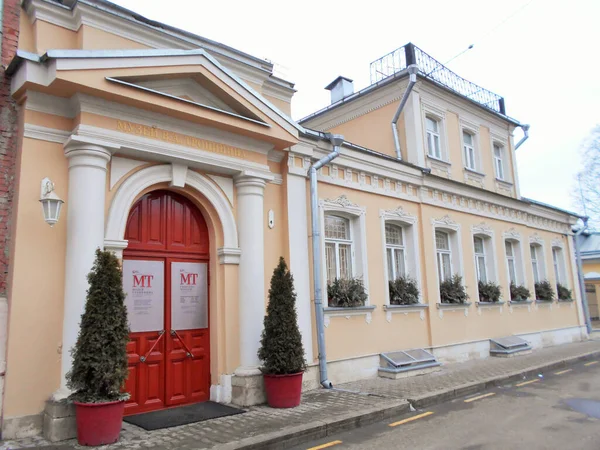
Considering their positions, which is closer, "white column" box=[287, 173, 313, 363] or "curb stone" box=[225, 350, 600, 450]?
"curb stone" box=[225, 350, 600, 450]

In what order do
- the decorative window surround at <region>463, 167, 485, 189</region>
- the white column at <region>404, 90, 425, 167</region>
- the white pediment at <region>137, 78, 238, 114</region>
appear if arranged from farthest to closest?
the decorative window surround at <region>463, 167, 485, 189</region>
the white column at <region>404, 90, 425, 167</region>
the white pediment at <region>137, 78, 238, 114</region>

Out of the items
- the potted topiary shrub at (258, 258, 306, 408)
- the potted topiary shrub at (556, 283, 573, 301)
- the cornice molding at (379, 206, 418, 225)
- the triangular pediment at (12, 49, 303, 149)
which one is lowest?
the potted topiary shrub at (258, 258, 306, 408)

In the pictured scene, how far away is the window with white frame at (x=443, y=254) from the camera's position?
42.8ft

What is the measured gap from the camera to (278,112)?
8.37m

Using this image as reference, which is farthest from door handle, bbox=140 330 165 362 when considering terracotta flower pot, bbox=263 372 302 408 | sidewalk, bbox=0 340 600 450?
terracotta flower pot, bbox=263 372 302 408

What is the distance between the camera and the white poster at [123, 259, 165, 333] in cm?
723

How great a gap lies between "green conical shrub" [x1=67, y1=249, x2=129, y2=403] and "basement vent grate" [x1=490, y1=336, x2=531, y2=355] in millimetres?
10729

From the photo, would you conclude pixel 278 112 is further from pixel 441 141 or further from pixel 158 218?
pixel 441 141

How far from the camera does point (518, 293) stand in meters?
15.4

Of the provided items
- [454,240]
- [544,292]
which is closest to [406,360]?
[454,240]

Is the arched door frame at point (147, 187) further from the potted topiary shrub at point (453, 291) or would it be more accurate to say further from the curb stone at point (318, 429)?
the potted topiary shrub at point (453, 291)

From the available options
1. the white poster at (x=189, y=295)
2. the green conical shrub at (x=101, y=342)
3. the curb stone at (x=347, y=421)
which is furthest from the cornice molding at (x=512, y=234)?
the green conical shrub at (x=101, y=342)

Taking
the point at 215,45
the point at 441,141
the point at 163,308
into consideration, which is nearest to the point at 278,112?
the point at 215,45

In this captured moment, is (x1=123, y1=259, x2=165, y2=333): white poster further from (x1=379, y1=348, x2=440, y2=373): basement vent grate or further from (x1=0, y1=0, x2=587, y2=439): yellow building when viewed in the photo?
(x1=379, y1=348, x2=440, y2=373): basement vent grate
